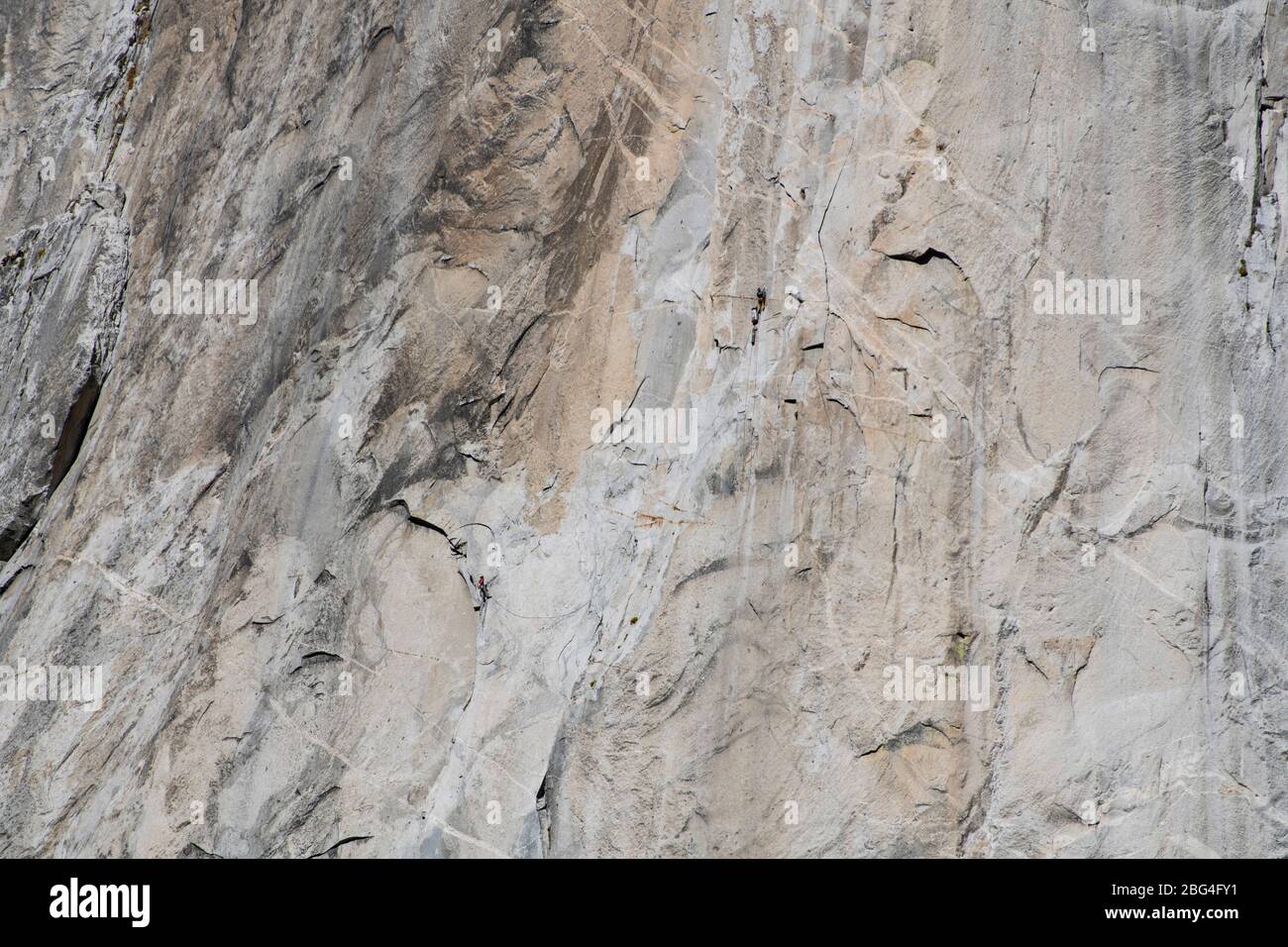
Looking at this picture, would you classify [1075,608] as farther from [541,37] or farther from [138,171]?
[138,171]

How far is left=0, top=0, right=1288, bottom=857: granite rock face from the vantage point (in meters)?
8.12

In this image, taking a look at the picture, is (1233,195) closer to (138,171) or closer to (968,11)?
(968,11)

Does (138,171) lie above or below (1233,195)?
above

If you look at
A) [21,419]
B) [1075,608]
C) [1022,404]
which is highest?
[21,419]

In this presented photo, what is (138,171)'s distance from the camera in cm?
1148

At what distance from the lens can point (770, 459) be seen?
27.3ft

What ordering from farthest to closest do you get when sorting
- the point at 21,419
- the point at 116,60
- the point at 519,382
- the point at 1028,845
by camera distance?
the point at 116,60 < the point at 21,419 < the point at 519,382 < the point at 1028,845

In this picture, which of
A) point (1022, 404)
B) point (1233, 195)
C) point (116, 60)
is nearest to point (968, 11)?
point (1233, 195)

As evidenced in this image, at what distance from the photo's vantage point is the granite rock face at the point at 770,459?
8125 millimetres

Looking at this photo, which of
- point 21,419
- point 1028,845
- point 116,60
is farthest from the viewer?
point 116,60

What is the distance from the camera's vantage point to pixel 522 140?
8812 millimetres

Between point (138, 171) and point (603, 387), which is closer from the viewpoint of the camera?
point (603, 387)
